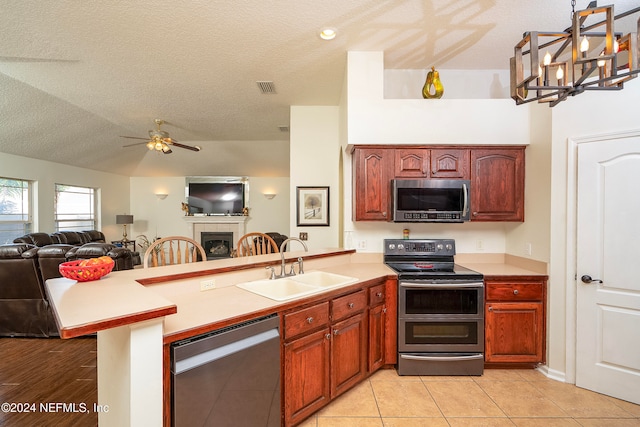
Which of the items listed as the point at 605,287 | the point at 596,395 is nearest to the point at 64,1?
the point at 605,287

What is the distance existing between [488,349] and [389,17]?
307cm

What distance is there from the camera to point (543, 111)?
2568 millimetres

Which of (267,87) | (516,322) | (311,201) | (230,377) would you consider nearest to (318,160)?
(311,201)

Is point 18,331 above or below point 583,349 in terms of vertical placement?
below

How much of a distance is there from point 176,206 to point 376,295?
7.49 metres

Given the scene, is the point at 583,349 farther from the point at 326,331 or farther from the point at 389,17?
the point at 389,17

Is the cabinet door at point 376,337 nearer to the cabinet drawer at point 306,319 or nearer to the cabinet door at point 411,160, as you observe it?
the cabinet drawer at point 306,319

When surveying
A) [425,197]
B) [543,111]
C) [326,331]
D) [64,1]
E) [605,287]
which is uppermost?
[64,1]

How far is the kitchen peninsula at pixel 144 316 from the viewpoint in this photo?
1.10 meters

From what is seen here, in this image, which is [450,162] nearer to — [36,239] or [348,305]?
[348,305]

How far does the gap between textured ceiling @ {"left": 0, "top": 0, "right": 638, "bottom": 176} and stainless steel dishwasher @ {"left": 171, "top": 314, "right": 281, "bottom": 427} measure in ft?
7.78

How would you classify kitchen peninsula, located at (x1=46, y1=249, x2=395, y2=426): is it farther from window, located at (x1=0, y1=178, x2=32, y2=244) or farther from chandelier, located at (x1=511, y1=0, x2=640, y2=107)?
window, located at (x1=0, y1=178, x2=32, y2=244)

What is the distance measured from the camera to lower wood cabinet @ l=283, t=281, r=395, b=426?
174cm

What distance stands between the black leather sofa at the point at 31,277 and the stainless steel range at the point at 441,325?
316cm
